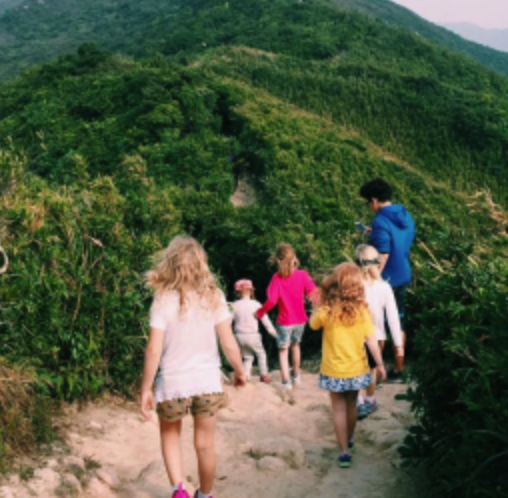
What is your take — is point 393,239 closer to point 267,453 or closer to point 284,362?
point 284,362

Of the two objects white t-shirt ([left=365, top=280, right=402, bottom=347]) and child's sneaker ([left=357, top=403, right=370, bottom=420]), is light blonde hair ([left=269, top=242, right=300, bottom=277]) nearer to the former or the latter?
white t-shirt ([left=365, top=280, right=402, bottom=347])

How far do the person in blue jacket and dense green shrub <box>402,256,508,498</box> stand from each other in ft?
4.08

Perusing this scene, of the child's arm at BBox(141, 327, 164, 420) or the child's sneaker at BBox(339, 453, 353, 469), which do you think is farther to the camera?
the child's sneaker at BBox(339, 453, 353, 469)

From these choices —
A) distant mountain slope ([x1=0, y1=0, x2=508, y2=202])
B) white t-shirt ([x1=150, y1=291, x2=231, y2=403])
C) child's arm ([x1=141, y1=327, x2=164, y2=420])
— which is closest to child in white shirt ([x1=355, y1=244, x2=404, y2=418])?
white t-shirt ([x1=150, y1=291, x2=231, y2=403])

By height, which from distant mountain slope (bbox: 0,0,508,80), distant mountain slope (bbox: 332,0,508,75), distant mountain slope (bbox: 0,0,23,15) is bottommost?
distant mountain slope (bbox: 0,0,23,15)

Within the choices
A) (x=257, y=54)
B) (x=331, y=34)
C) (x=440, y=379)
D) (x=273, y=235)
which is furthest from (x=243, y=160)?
(x=331, y=34)

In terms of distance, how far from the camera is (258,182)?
21.1 metres

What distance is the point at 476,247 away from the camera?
5.95 meters

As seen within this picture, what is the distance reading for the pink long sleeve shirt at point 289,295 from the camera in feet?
22.6

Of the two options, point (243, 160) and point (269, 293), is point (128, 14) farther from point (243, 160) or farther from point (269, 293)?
point (269, 293)

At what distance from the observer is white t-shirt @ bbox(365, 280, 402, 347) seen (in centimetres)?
584

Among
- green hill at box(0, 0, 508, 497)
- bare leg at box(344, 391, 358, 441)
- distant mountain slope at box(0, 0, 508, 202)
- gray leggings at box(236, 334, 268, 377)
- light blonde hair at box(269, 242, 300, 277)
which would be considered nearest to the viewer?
green hill at box(0, 0, 508, 497)

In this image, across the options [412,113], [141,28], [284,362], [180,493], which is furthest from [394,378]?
[141,28]

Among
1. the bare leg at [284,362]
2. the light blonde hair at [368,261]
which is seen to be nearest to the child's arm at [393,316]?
the light blonde hair at [368,261]
